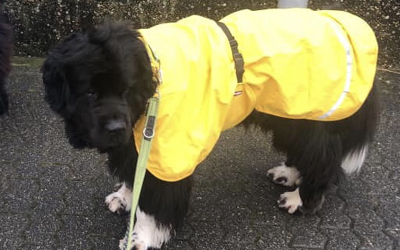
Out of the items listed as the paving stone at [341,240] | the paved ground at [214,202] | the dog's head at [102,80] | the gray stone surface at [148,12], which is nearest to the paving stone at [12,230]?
the paved ground at [214,202]

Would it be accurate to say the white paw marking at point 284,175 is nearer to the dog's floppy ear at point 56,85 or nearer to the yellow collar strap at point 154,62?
the yellow collar strap at point 154,62

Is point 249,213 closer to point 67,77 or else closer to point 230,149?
point 230,149

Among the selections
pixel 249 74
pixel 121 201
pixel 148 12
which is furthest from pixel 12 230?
pixel 148 12

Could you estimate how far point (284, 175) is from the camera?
11.0 ft

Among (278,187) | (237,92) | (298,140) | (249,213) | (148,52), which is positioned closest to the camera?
(148,52)

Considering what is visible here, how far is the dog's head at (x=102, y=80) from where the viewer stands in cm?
207

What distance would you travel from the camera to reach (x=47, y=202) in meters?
3.17

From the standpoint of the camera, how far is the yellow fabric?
235 cm

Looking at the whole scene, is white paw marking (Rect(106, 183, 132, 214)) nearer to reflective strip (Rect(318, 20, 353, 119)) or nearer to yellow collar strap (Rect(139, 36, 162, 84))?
yellow collar strap (Rect(139, 36, 162, 84))

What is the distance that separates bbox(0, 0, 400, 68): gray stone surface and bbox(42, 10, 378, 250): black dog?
6.95ft

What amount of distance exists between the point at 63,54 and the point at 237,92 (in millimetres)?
898

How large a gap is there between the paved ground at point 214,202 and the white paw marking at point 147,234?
0.55ft

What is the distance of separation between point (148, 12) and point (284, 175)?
7.68 ft

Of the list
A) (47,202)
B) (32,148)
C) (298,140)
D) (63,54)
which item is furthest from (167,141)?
(32,148)
